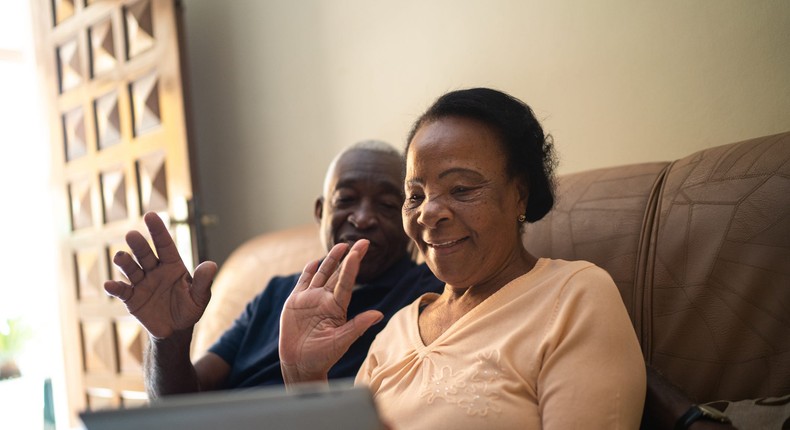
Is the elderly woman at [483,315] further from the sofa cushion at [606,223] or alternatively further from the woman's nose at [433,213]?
the sofa cushion at [606,223]

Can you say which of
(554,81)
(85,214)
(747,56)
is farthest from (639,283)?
(85,214)

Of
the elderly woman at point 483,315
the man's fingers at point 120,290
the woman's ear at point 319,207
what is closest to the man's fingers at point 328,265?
the elderly woman at point 483,315

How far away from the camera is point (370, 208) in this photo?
157 centimetres

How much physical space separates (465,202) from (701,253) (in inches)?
16.7

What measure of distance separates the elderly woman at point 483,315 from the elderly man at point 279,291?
263 mm

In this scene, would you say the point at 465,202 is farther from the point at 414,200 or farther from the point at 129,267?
the point at 129,267

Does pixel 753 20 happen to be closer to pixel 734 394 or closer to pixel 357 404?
pixel 734 394

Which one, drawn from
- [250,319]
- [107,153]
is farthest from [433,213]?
[107,153]

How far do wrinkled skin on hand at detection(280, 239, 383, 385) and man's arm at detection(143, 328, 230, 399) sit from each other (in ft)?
1.07

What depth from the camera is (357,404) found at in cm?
57

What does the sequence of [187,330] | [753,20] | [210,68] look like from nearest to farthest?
[187,330] < [753,20] < [210,68]

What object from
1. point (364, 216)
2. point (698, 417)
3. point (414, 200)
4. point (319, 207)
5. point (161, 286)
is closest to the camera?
point (698, 417)

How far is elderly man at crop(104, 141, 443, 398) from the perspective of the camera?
1.26m

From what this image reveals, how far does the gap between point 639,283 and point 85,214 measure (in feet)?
8.47
